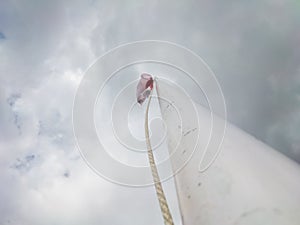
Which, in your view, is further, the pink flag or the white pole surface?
the pink flag

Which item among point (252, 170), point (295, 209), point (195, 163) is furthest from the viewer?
point (195, 163)

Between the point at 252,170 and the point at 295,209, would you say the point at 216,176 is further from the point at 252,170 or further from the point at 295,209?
the point at 295,209

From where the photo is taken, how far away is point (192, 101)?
395 cm

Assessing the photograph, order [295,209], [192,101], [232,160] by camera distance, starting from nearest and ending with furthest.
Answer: [295,209] < [232,160] < [192,101]

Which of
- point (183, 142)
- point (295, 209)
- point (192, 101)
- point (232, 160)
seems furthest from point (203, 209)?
point (192, 101)

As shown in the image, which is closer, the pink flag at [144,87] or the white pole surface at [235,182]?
the white pole surface at [235,182]

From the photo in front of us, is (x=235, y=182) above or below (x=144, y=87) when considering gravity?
below

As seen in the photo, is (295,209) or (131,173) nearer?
(295,209)

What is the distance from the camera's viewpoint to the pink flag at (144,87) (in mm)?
6574

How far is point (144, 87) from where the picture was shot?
6926 mm

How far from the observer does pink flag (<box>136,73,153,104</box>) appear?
6.57m

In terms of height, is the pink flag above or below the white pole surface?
above

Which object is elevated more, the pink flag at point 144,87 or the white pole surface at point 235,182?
the pink flag at point 144,87

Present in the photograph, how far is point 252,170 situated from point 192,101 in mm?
1696
